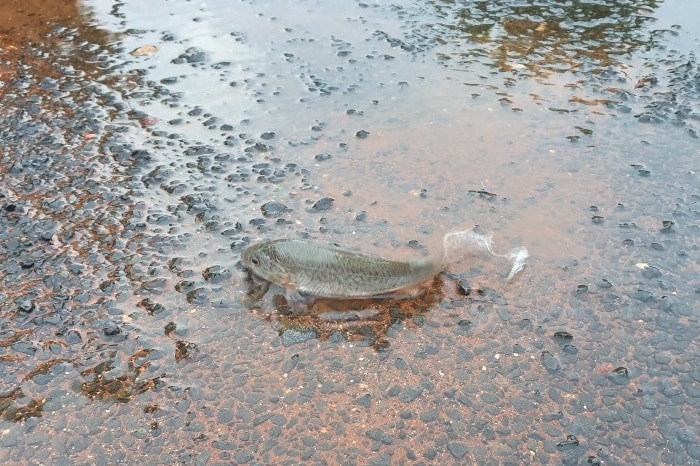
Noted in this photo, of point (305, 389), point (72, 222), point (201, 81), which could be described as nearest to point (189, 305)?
point (305, 389)

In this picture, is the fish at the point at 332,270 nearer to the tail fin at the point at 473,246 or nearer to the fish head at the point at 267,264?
the fish head at the point at 267,264

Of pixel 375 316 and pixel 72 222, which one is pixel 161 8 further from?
pixel 375 316

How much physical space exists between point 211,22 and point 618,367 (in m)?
4.92

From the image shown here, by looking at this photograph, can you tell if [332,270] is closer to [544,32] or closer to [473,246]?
[473,246]

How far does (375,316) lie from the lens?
128 inches

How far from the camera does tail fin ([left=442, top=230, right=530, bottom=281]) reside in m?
3.54

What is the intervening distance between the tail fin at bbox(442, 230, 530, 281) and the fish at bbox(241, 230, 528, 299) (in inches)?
10.9

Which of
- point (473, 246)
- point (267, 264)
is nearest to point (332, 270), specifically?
point (267, 264)

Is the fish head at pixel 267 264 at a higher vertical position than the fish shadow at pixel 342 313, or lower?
higher

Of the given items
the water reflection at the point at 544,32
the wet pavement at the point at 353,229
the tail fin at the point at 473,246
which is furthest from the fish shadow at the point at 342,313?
the water reflection at the point at 544,32

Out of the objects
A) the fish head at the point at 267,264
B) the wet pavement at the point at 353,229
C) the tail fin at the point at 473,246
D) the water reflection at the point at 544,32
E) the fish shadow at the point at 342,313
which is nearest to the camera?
the wet pavement at the point at 353,229

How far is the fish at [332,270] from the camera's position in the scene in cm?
322

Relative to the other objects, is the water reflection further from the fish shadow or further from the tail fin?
the fish shadow

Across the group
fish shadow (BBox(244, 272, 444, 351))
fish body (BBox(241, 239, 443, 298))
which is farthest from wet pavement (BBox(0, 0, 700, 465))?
fish body (BBox(241, 239, 443, 298))
